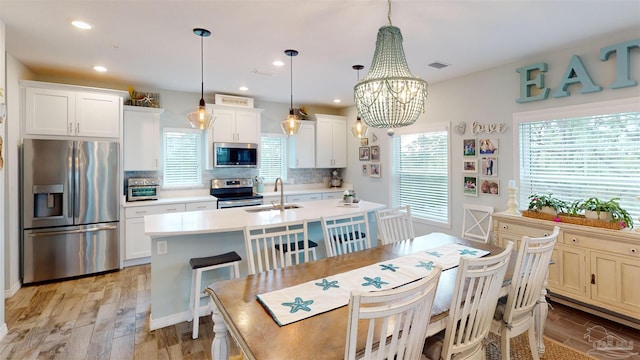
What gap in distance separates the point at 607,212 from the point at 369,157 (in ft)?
11.8

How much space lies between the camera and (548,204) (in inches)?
125

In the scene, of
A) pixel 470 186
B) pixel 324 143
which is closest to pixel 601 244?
pixel 470 186

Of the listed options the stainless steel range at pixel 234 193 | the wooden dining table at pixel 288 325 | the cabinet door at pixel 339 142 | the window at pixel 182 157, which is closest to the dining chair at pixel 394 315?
the wooden dining table at pixel 288 325

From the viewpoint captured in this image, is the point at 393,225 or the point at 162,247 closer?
the point at 162,247

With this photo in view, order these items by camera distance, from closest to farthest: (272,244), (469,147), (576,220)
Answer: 1. (272,244)
2. (576,220)
3. (469,147)

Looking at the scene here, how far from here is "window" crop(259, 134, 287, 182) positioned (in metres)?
6.00

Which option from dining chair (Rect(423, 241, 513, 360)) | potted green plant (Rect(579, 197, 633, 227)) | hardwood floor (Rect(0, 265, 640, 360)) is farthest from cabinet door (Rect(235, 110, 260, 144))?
potted green plant (Rect(579, 197, 633, 227))

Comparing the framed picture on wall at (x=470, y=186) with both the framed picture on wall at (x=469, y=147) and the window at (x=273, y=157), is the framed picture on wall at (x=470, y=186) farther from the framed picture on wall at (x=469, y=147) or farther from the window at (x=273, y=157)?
the window at (x=273, y=157)

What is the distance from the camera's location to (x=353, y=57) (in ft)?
11.6

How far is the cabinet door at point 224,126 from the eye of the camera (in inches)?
199

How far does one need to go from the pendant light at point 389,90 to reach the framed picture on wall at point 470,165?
256 centimetres

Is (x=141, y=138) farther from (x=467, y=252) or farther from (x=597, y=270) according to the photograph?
(x=597, y=270)

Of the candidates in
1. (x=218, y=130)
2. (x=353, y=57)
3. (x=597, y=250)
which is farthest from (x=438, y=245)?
(x=218, y=130)

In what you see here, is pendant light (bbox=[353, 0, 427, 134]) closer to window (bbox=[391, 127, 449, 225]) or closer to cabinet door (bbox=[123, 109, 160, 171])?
window (bbox=[391, 127, 449, 225])
